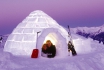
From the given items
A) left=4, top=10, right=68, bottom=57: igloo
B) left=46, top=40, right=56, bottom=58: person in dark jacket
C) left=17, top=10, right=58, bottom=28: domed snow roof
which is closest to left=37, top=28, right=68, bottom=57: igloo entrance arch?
left=4, top=10, right=68, bottom=57: igloo

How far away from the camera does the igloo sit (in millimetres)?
12033

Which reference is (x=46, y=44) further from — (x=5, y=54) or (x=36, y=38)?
(x=5, y=54)

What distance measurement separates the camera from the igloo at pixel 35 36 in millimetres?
12033

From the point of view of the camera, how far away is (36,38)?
497 inches

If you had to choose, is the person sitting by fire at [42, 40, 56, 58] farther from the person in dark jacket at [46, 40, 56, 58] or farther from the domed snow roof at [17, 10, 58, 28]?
the domed snow roof at [17, 10, 58, 28]

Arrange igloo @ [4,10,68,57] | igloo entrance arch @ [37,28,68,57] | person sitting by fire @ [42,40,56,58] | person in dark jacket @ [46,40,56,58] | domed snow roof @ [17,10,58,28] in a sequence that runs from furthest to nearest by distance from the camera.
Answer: domed snow roof @ [17,10,58,28], person sitting by fire @ [42,40,56,58], person in dark jacket @ [46,40,56,58], igloo @ [4,10,68,57], igloo entrance arch @ [37,28,68,57]

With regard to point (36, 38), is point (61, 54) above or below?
below

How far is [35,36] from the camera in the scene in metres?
12.7

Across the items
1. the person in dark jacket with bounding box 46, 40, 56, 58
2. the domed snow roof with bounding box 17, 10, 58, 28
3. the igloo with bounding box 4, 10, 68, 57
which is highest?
the domed snow roof with bounding box 17, 10, 58, 28

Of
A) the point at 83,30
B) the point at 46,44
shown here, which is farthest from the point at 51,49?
the point at 83,30

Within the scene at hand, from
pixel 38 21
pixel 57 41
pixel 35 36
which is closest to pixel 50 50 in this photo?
pixel 57 41

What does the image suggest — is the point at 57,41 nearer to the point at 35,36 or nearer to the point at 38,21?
the point at 35,36

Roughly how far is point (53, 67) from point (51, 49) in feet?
12.5

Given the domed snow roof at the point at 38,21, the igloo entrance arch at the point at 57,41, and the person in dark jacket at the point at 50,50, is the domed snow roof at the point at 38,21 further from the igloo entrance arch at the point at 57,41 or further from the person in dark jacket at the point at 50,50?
the person in dark jacket at the point at 50,50
